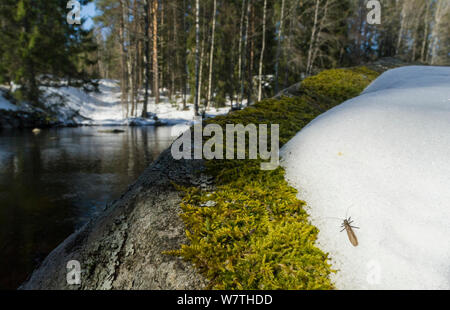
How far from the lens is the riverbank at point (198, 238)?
1583 mm

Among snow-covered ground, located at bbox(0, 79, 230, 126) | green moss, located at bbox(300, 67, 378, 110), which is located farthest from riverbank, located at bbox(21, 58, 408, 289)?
snow-covered ground, located at bbox(0, 79, 230, 126)

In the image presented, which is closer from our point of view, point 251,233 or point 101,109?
point 251,233

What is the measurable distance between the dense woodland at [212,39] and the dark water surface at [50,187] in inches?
259

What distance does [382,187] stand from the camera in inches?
73.2

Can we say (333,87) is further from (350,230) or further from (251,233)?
(251,233)

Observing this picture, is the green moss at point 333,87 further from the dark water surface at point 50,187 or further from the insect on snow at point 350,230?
the dark water surface at point 50,187

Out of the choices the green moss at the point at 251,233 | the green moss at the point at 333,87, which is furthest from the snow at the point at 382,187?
the green moss at the point at 333,87

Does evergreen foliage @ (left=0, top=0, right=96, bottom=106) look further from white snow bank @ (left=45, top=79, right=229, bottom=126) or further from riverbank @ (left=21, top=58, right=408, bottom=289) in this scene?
riverbank @ (left=21, top=58, right=408, bottom=289)

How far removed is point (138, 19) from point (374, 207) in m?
23.2

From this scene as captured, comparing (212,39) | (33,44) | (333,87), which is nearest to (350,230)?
(333,87)

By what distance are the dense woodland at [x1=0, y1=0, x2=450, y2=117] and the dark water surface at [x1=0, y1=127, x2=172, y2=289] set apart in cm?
658

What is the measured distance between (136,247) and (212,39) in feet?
58.5

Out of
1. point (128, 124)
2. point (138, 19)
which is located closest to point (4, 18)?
point (138, 19)
